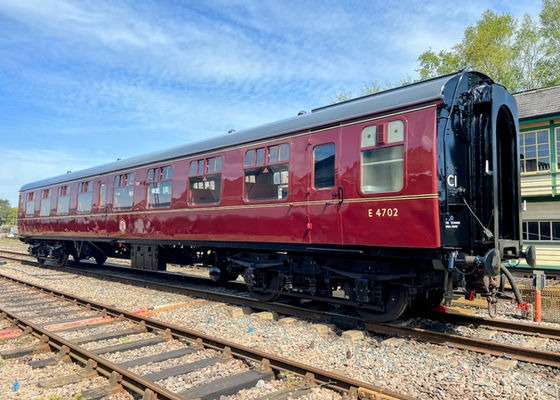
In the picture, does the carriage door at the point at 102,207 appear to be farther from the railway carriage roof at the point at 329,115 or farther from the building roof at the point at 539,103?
the building roof at the point at 539,103

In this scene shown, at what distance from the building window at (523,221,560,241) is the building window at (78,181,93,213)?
14511 mm

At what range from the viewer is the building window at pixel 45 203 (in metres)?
17.1

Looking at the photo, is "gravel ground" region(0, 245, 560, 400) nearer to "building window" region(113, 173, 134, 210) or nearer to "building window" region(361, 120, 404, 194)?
"building window" region(361, 120, 404, 194)

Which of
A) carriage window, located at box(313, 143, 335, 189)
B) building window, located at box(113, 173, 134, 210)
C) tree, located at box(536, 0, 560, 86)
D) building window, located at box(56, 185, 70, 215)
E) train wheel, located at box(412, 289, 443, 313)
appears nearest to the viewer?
carriage window, located at box(313, 143, 335, 189)

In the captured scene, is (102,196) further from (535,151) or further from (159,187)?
(535,151)

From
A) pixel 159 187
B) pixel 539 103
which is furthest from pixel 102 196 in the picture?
pixel 539 103

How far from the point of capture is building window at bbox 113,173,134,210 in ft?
40.8

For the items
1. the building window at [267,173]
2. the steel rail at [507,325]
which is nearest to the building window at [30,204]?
the building window at [267,173]

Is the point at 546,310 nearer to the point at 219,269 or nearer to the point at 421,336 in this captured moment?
the point at 421,336

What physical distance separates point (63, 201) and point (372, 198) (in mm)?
13294

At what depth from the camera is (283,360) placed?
16.5 feet

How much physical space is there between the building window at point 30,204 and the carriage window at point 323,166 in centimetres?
1542

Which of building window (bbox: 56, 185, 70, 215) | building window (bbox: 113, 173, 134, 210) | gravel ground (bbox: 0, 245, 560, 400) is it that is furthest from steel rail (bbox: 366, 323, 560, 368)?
building window (bbox: 56, 185, 70, 215)

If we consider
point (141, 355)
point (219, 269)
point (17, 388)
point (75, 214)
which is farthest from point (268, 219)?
point (75, 214)
